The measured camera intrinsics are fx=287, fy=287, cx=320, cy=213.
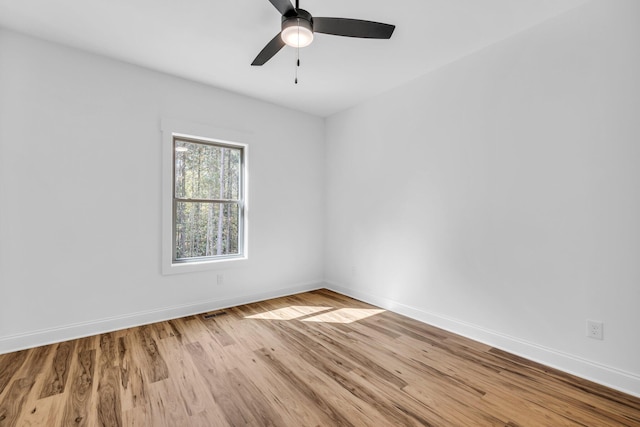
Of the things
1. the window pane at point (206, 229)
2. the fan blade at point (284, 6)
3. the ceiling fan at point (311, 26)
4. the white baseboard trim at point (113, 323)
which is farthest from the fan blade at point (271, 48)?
the white baseboard trim at point (113, 323)

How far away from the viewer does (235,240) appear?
375cm

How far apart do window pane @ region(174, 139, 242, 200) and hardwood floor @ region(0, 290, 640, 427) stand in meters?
1.54

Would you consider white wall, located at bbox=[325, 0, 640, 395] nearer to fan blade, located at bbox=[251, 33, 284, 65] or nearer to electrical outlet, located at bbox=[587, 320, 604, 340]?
electrical outlet, located at bbox=[587, 320, 604, 340]

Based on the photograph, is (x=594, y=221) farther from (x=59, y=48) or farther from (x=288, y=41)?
(x=59, y=48)

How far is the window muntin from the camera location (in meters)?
3.31

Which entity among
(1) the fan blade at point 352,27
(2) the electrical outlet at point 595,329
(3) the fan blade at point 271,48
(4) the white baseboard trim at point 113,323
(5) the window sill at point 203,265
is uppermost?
(3) the fan blade at point 271,48

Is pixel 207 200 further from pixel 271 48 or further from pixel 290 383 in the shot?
pixel 290 383

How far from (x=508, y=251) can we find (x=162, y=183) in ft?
11.2

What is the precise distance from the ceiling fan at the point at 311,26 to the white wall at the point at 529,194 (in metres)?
1.37

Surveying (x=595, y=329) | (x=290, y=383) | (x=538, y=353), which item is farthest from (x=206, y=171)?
(x=595, y=329)

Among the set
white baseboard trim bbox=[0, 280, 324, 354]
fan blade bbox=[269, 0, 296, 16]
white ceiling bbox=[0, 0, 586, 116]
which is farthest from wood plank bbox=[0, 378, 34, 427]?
fan blade bbox=[269, 0, 296, 16]

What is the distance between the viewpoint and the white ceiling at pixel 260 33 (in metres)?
2.10

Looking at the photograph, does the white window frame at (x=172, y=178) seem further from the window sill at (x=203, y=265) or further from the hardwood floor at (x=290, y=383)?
the hardwood floor at (x=290, y=383)

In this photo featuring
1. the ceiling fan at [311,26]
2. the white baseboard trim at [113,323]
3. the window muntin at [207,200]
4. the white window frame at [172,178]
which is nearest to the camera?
the ceiling fan at [311,26]
